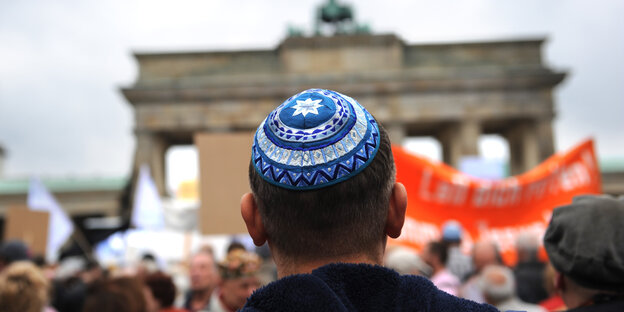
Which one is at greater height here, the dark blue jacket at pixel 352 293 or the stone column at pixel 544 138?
the dark blue jacket at pixel 352 293

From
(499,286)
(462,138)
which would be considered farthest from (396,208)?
(462,138)

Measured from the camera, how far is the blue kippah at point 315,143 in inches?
48.1

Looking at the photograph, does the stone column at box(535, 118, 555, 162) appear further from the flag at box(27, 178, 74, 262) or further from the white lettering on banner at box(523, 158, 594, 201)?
the flag at box(27, 178, 74, 262)

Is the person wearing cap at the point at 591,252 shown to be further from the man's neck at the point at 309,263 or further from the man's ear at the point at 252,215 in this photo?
the man's ear at the point at 252,215

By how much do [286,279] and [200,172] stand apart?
15.1 ft

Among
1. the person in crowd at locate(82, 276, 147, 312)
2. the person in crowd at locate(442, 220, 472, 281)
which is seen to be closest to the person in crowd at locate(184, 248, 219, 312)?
the person in crowd at locate(82, 276, 147, 312)

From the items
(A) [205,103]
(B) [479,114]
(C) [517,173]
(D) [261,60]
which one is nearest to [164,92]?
(A) [205,103]

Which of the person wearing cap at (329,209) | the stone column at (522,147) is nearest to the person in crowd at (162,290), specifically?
the person wearing cap at (329,209)

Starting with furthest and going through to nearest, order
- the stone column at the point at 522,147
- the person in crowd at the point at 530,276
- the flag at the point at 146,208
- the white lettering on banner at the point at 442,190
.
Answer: the stone column at the point at 522,147 → the flag at the point at 146,208 → the white lettering on banner at the point at 442,190 → the person in crowd at the point at 530,276

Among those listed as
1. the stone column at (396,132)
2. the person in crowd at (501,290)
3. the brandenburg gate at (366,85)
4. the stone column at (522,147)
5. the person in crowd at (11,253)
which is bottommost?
the stone column at (522,147)

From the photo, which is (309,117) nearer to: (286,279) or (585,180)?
(286,279)

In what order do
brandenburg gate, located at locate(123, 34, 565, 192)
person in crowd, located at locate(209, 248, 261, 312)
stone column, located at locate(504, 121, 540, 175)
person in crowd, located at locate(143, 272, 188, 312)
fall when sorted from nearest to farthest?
person in crowd, located at locate(209, 248, 261, 312), person in crowd, located at locate(143, 272, 188, 312), brandenburg gate, located at locate(123, 34, 565, 192), stone column, located at locate(504, 121, 540, 175)

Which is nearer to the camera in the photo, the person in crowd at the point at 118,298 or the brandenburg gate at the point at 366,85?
the person in crowd at the point at 118,298

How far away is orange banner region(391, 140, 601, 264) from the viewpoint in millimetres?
7004
